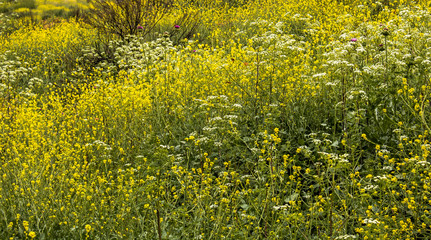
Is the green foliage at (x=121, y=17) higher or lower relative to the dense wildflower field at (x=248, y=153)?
higher

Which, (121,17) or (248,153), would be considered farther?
(121,17)

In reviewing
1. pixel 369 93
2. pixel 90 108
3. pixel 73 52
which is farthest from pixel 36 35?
pixel 369 93

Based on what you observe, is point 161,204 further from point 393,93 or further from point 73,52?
point 73,52

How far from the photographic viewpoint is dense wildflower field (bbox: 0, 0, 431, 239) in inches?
107

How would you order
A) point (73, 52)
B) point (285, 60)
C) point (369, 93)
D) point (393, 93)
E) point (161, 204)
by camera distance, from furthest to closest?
1. point (73, 52)
2. point (285, 60)
3. point (369, 93)
4. point (393, 93)
5. point (161, 204)

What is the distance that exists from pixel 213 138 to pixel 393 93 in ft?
5.13

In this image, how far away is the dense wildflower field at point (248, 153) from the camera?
8.92 ft

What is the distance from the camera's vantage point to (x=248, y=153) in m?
3.76

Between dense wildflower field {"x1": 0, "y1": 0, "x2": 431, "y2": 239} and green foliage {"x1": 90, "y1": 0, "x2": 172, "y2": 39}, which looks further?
green foliage {"x1": 90, "y1": 0, "x2": 172, "y2": 39}

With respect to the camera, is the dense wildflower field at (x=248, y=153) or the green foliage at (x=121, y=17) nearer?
the dense wildflower field at (x=248, y=153)

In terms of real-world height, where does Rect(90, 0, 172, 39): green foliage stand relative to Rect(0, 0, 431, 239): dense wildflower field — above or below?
above

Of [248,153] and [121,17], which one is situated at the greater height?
[121,17]

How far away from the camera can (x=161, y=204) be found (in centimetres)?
244

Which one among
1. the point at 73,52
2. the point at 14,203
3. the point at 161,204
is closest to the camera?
the point at 161,204
